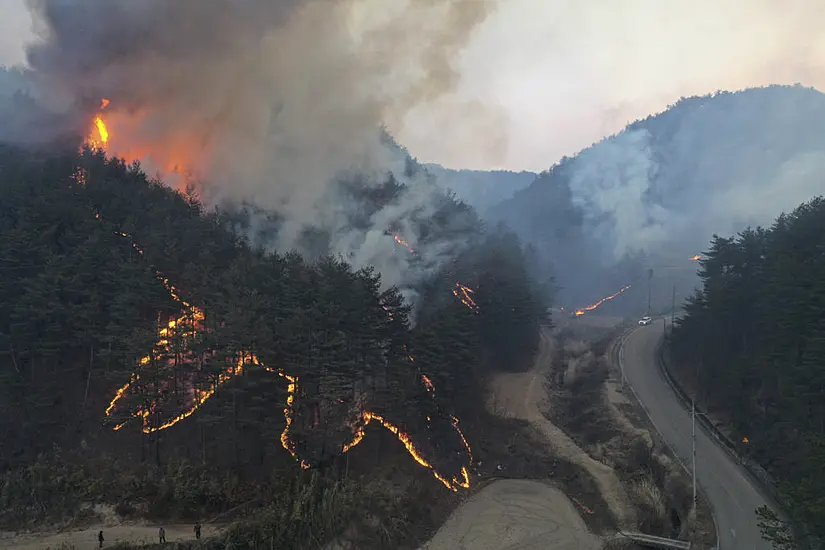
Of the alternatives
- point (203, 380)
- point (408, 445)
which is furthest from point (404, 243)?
point (203, 380)

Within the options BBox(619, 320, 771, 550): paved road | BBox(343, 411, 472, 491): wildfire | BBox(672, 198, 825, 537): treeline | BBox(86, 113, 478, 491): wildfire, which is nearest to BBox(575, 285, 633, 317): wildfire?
BBox(619, 320, 771, 550): paved road

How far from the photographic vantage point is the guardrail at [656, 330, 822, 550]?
20.2 m

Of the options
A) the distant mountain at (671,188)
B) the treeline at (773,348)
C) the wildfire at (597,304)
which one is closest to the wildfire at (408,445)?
the treeline at (773,348)

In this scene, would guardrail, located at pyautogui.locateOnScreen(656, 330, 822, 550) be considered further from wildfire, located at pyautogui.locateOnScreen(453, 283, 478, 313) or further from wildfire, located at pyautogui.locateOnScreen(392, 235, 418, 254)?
wildfire, located at pyautogui.locateOnScreen(392, 235, 418, 254)

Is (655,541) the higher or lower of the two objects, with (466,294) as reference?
lower

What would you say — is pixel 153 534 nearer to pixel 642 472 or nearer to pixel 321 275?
pixel 321 275

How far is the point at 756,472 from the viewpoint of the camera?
103 ft

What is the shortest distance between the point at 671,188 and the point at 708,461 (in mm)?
103244

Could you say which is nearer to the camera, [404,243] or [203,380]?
[203,380]

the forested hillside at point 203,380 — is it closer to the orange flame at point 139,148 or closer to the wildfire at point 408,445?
the wildfire at point 408,445

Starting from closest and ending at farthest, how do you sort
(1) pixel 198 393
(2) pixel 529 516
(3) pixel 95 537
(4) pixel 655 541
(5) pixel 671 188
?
(3) pixel 95 537
(4) pixel 655 541
(2) pixel 529 516
(1) pixel 198 393
(5) pixel 671 188

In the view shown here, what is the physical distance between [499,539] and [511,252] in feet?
117

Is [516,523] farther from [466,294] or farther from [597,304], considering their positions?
[597,304]

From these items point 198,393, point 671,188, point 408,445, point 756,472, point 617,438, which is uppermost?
point 671,188
